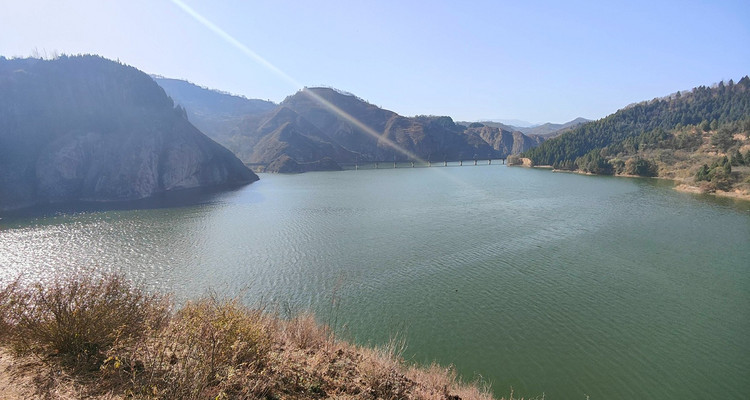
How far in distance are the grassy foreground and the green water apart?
658 centimetres

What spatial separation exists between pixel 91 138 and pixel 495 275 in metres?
77.9

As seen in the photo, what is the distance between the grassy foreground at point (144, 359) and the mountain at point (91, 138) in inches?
2420

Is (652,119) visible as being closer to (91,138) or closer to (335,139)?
(335,139)

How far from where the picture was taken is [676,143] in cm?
9606

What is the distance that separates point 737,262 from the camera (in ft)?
78.3

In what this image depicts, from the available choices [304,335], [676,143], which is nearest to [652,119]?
[676,143]

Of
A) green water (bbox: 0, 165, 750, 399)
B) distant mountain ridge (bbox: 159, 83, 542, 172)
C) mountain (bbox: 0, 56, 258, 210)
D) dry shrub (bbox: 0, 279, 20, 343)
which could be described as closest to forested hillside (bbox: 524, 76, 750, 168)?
distant mountain ridge (bbox: 159, 83, 542, 172)

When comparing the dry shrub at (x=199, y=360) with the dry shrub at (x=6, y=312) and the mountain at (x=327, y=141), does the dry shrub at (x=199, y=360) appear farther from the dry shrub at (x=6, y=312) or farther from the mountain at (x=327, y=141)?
the mountain at (x=327, y=141)

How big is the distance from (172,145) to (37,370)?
8309cm

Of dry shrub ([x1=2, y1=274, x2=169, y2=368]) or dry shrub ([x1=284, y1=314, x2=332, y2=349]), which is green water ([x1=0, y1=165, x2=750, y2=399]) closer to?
dry shrub ([x1=284, y1=314, x2=332, y2=349])

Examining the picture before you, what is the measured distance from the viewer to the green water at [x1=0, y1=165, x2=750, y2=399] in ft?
42.9

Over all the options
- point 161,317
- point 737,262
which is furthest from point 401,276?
point 737,262

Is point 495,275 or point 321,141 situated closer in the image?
point 495,275

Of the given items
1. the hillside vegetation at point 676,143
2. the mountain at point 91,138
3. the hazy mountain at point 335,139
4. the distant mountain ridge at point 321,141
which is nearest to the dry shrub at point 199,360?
the mountain at point 91,138
